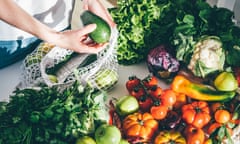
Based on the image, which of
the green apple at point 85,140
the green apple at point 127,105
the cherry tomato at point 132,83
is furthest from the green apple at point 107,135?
the cherry tomato at point 132,83

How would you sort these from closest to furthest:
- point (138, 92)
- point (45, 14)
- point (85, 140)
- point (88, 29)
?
point (85, 140)
point (88, 29)
point (138, 92)
point (45, 14)

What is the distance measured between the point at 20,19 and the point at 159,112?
481 millimetres

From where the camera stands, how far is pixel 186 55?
158 centimetres

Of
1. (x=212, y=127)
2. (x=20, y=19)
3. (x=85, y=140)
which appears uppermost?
(x=20, y=19)

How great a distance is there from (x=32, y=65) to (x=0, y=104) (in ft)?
0.84

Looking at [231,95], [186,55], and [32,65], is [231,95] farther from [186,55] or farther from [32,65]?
[32,65]

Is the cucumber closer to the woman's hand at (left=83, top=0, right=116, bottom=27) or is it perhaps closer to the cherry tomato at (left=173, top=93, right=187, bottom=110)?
the woman's hand at (left=83, top=0, right=116, bottom=27)

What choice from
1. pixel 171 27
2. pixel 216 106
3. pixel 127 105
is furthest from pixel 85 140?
pixel 171 27

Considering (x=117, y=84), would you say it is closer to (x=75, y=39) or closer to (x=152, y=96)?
(x=152, y=96)

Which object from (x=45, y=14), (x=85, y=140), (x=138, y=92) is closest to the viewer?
(x=85, y=140)

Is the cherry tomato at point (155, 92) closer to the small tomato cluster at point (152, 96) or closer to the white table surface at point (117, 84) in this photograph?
the small tomato cluster at point (152, 96)

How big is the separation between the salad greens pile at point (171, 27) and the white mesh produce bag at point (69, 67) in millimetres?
125

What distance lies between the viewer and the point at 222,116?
1414 millimetres

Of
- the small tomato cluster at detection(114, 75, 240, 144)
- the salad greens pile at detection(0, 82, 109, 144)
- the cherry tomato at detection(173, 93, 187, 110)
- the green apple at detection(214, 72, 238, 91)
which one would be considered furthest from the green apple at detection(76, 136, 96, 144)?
the green apple at detection(214, 72, 238, 91)
